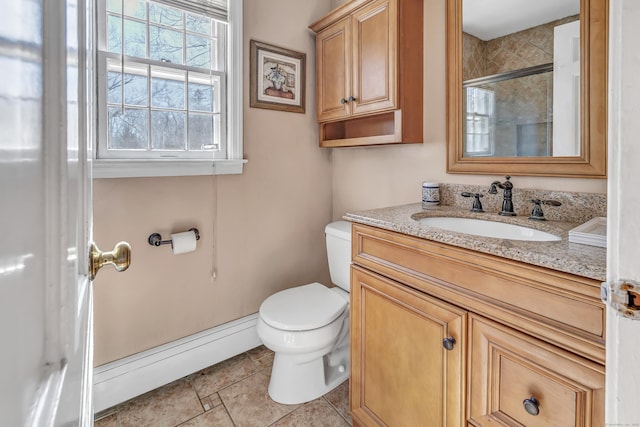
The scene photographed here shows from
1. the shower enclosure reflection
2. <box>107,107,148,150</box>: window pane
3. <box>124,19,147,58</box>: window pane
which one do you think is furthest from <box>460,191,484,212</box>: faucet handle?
<box>124,19,147,58</box>: window pane

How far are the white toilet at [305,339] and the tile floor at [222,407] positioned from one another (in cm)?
6

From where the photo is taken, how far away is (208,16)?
5.66 ft

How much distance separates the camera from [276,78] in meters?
2.01

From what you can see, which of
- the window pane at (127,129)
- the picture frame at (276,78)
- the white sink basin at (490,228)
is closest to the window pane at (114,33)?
the window pane at (127,129)

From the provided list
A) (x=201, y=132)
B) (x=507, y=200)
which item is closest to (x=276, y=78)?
(x=201, y=132)

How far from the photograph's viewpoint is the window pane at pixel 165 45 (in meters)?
1.63

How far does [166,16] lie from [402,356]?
1.92 m

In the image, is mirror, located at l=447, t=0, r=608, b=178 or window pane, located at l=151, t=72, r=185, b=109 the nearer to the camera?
mirror, located at l=447, t=0, r=608, b=178

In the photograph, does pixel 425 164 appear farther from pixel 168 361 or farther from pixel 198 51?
pixel 168 361

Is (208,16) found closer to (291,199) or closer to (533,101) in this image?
(291,199)

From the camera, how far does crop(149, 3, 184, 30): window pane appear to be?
5.29 feet

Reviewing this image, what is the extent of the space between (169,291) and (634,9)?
6.25 ft

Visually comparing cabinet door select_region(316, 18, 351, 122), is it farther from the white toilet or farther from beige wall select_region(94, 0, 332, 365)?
the white toilet

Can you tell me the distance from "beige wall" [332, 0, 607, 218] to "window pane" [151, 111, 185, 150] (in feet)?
3.47
